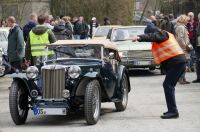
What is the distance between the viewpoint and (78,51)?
11.8 metres

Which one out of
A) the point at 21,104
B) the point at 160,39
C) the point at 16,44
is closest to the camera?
the point at 21,104

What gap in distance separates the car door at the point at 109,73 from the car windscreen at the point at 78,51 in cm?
22

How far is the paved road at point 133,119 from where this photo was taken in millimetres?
10337


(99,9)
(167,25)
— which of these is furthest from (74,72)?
(99,9)

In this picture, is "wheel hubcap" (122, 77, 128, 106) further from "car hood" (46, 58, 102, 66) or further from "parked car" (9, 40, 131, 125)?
"car hood" (46, 58, 102, 66)

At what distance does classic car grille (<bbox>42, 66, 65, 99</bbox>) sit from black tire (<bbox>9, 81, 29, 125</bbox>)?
459mm

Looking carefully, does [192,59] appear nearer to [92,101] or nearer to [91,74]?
[91,74]

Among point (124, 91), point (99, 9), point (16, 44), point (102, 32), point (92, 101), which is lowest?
point (99, 9)

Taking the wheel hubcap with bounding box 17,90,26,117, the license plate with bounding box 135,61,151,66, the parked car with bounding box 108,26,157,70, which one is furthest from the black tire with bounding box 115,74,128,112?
the license plate with bounding box 135,61,151,66

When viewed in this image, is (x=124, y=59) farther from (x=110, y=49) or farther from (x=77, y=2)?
(x=77, y=2)

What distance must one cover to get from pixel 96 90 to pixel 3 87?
7.05 meters

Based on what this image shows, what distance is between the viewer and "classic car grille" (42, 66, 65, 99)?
10641 mm

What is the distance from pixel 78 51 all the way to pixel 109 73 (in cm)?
73

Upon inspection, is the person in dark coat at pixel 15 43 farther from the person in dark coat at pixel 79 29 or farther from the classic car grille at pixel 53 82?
the person in dark coat at pixel 79 29
